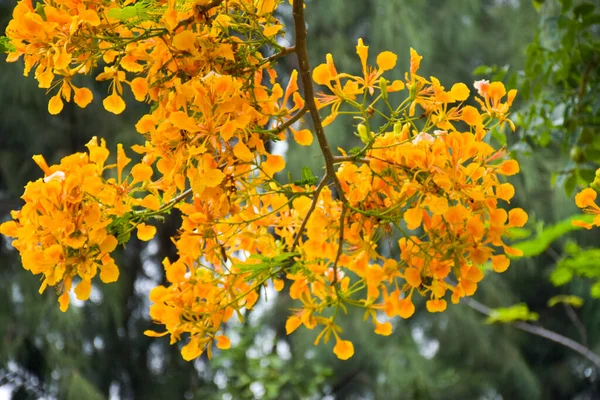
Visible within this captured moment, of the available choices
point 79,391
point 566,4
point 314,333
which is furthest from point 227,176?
point 314,333

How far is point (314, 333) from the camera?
3.77m

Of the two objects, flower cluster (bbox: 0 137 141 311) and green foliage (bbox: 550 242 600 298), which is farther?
green foliage (bbox: 550 242 600 298)

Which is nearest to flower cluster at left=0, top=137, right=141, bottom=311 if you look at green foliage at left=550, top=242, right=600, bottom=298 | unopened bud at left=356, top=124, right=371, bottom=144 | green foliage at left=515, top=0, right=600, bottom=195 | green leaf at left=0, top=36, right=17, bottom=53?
green leaf at left=0, top=36, right=17, bottom=53

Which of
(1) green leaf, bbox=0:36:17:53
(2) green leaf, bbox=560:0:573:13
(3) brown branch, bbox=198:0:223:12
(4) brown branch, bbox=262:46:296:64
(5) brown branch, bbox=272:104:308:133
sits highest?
(3) brown branch, bbox=198:0:223:12

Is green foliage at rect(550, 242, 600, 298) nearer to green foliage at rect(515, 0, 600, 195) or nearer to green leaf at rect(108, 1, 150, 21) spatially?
green foliage at rect(515, 0, 600, 195)

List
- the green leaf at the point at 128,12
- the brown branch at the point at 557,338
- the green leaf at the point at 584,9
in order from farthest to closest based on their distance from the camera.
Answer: the brown branch at the point at 557,338 → the green leaf at the point at 584,9 → the green leaf at the point at 128,12

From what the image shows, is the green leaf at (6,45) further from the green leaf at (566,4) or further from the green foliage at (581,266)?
the green foliage at (581,266)

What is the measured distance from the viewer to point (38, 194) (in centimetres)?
66

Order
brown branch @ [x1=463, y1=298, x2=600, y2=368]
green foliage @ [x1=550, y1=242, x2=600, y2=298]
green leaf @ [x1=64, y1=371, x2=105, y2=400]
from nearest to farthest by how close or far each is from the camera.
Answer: green foliage @ [x1=550, y1=242, x2=600, y2=298] → brown branch @ [x1=463, y1=298, x2=600, y2=368] → green leaf @ [x1=64, y1=371, x2=105, y2=400]

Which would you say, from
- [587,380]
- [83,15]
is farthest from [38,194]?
[587,380]

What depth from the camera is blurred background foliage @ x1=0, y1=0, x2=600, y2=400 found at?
11.4ft

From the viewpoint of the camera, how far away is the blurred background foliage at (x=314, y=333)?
3461 millimetres

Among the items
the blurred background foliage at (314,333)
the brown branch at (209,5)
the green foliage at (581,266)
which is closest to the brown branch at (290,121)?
the brown branch at (209,5)

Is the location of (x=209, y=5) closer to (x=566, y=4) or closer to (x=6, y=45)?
(x=6, y=45)
